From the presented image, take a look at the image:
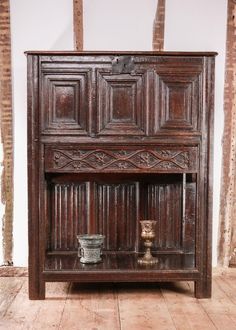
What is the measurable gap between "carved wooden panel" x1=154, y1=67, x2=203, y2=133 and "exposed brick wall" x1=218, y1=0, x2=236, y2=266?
2.48 feet

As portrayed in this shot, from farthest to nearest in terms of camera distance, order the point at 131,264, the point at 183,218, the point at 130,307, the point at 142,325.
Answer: the point at 183,218 → the point at 131,264 → the point at 130,307 → the point at 142,325

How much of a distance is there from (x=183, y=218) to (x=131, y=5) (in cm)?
165

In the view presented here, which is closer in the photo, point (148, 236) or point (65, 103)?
point (65, 103)

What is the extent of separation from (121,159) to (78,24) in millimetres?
1234

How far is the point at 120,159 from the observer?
12.6 ft

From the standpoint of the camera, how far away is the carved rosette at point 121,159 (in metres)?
3.82

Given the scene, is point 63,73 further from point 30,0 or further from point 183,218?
point 183,218

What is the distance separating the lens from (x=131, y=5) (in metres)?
4.48

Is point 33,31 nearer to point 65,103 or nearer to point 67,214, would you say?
point 65,103

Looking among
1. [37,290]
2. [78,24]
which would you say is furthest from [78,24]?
[37,290]

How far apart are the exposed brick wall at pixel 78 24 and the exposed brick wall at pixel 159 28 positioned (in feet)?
1.80

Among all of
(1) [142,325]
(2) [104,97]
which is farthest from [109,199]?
(1) [142,325]

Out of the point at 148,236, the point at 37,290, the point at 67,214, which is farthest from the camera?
the point at 67,214

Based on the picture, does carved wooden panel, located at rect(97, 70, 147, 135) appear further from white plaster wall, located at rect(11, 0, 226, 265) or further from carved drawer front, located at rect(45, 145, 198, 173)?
white plaster wall, located at rect(11, 0, 226, 265)
